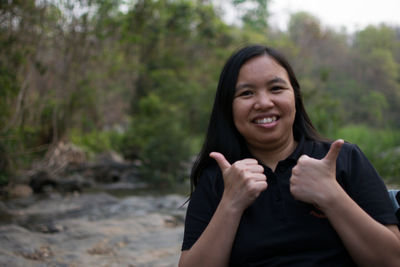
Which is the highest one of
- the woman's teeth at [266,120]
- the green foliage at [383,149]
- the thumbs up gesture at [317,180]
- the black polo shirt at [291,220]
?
the woman's teeth at [266,120]

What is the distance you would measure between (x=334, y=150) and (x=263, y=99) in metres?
0.33

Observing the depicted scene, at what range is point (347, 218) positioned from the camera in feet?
4.13

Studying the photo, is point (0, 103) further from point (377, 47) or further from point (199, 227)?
point (377, 47)

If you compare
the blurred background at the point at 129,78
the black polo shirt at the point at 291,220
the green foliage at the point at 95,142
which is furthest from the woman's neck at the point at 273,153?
the green foliage at the point at 95,142

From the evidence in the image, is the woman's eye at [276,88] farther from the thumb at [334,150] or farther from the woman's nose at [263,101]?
the thumb at [334,150]

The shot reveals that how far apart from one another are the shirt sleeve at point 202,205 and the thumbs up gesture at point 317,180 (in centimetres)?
31

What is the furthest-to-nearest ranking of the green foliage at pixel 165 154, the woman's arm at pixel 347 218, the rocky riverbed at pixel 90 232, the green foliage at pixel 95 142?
the green foliage at pixel 95 142 → the green foliage at pixel 165 154 → the rocky riverbed at pixel 90 232 → the woman's arm at pixel 347 218

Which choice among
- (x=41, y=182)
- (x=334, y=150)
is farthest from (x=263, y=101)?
(x=41, y=182)

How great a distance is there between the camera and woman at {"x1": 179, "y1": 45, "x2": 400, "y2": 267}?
1.28 meters

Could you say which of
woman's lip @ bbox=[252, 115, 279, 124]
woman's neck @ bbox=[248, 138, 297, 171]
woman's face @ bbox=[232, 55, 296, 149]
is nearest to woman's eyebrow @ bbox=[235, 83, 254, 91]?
woman's face @ bbox=[232, 55, 296, 149]

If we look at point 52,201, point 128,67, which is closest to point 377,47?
point 128,67

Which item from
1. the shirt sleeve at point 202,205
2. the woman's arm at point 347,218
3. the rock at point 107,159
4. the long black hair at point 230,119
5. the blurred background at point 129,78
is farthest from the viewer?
the rock at point 107,159

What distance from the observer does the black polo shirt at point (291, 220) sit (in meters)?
1.33

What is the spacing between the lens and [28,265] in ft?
8.14
